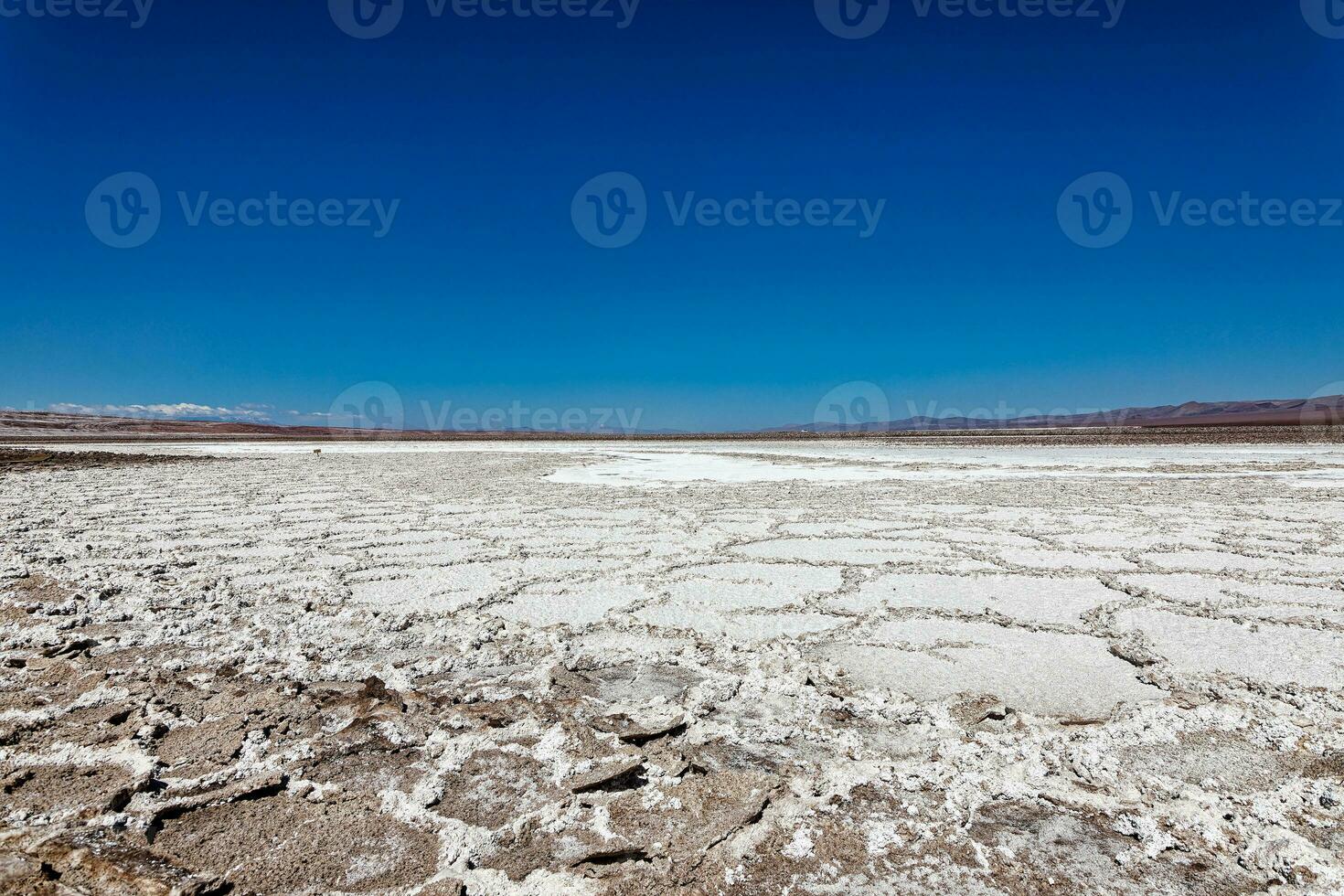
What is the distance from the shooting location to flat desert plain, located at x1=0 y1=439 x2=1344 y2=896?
2.96 feet

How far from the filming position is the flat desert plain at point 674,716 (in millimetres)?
902

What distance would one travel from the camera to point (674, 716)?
1343mm

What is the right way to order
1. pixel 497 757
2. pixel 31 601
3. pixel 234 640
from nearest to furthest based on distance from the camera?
1. pixel 497 757
2. pixel 234 640
3. pixel 31 601

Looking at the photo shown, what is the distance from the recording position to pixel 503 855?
0.91 meters

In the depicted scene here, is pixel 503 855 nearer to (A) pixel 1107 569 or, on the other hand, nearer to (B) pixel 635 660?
(B) pixel 635 660

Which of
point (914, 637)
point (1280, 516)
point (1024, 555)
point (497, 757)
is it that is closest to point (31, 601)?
point (497, 757)

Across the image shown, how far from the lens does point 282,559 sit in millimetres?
2781

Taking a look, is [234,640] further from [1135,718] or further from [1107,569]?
[1107,569]

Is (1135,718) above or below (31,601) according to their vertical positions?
below

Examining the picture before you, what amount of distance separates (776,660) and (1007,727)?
0.53 metres

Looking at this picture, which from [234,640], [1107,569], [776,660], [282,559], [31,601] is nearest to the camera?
[776,660]

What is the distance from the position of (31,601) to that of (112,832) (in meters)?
1.70

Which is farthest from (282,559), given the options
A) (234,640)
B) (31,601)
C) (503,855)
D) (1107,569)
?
(1107,569)

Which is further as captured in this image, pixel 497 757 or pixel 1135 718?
pixel 1135 718
